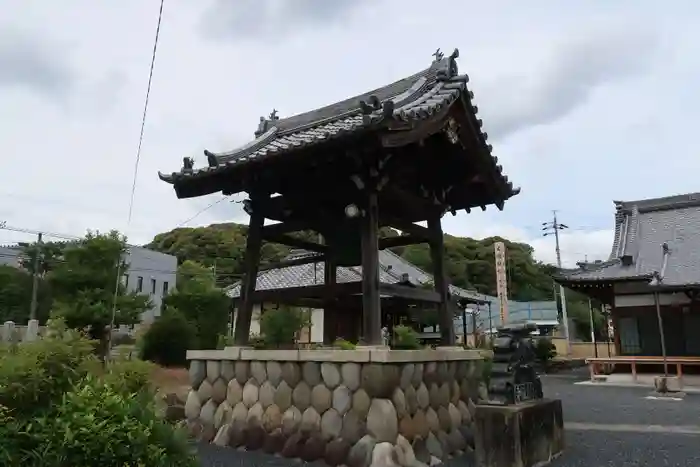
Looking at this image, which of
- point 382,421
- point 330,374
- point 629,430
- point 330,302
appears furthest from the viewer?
point 629,430

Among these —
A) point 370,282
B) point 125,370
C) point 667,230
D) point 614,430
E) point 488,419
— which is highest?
point 667,230

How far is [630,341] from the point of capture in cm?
2012

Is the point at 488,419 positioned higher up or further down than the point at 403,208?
further down

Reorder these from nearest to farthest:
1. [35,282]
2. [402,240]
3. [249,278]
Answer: [249,278], [402,240], [35,282]

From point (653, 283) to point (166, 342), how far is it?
16.8 m

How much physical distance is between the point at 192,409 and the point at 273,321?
398 inches

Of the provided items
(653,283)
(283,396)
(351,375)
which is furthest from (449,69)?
(653,283)

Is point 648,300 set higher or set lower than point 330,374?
higher

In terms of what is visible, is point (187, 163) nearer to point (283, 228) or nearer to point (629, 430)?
point (283, 228)

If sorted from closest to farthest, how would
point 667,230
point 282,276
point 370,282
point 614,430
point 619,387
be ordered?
point 370,282, point 614,430, point 619,387, point 667,230, point 282,276

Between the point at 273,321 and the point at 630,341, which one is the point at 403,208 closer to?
the point at 273,321

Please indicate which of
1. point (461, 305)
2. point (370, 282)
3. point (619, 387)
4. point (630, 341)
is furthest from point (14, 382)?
point (461, 305)

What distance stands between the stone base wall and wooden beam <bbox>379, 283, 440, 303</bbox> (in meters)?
0.79

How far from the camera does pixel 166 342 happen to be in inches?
672
